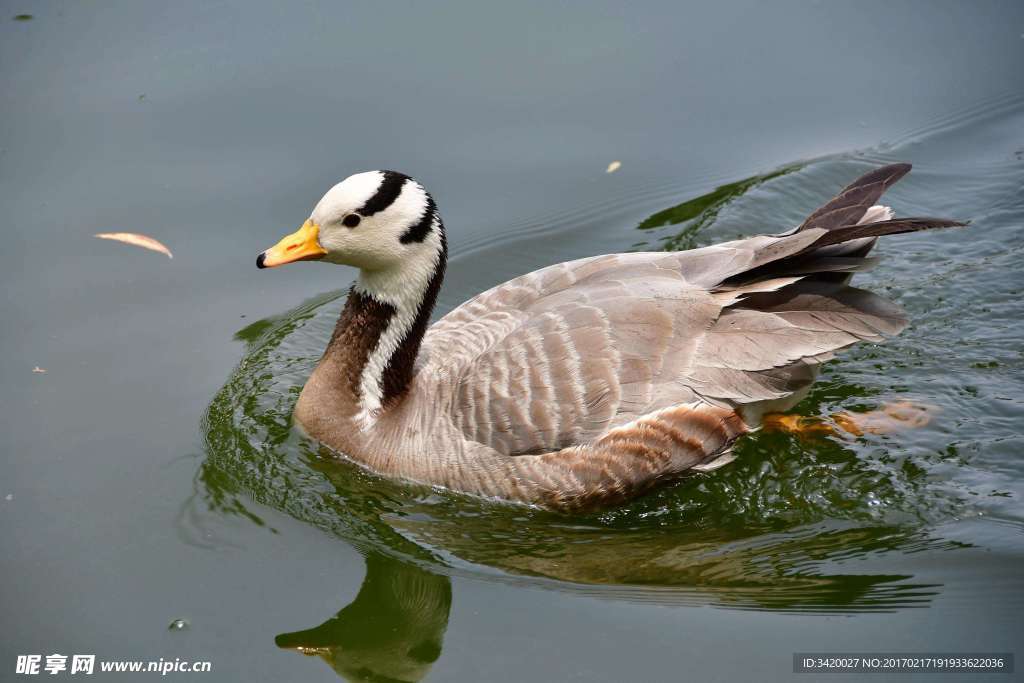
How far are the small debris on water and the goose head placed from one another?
6.94ft

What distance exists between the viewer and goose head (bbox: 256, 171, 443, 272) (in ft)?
22.4

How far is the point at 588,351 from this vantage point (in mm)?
6719

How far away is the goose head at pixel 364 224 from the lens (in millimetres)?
6816

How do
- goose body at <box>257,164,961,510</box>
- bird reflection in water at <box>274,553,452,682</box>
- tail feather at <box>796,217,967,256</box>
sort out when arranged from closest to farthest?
1. bird reflection in water at <box>274,553,452,682</box>
2. tail feather at <box>796,217,967,256</box>
3. goose body at <box>257,164,961,510</box>

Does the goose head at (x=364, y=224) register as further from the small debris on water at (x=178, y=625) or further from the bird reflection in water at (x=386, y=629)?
the small debris on water at (x=178, y=625)

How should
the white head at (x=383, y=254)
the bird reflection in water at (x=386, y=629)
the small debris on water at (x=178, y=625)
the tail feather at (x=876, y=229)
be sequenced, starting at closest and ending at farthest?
the bird reflection in water at (x=386, y=629) → the small debris on water at (x=178, y=625) → the tail feather at (x=876, y=229) → the white head at (x=383, y=254)

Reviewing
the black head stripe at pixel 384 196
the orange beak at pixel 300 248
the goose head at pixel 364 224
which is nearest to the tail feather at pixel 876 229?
the goose head at pixel 364 224

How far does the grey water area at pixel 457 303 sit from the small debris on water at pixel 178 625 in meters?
0.03

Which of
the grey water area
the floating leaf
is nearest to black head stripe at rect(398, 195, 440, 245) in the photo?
the grey water area

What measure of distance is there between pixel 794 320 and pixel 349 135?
189 inches

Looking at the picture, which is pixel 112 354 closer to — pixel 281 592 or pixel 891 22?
pixel 281 592

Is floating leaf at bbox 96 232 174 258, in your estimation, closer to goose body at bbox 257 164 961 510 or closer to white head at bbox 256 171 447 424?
white head at bbox 256 171 447 424

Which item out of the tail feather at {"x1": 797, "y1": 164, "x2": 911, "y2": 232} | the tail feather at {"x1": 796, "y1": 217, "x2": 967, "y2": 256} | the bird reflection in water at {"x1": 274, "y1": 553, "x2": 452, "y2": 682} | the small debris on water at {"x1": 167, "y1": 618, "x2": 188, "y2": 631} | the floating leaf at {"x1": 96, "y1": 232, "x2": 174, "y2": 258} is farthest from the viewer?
the floating leaf at {"x1": 96, "y1": 232, "x2": 174, "y2": 258}

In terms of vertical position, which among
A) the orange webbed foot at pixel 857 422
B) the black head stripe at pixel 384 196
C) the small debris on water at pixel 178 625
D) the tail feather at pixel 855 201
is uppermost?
the black head stripe at pixel 384 196
